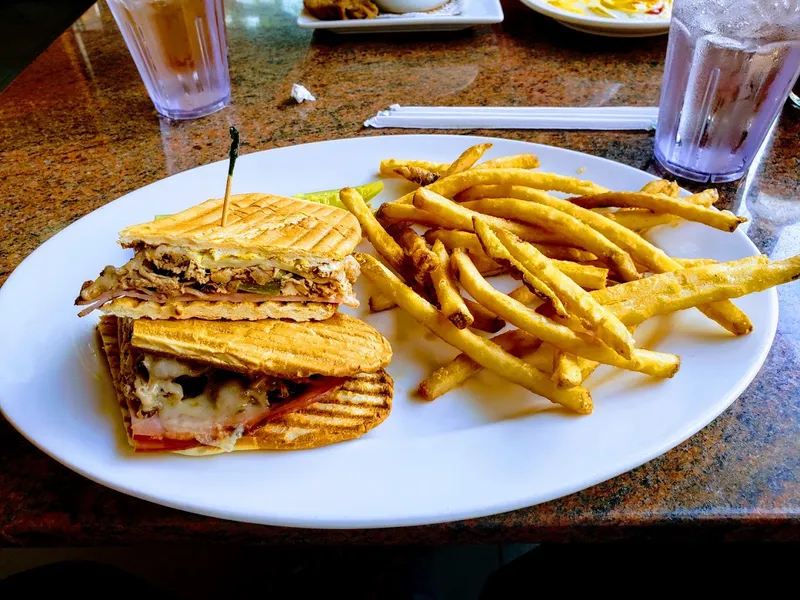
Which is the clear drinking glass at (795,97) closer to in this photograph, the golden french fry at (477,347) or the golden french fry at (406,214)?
the golden french fry at (406,214)

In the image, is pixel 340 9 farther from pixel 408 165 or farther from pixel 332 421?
pixel 332 421

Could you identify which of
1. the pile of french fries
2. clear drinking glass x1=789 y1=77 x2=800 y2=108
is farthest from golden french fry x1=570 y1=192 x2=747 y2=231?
clear drinking glass x1=789 y1=77 x2=800 y2=108

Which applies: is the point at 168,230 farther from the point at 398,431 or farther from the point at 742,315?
the point at 742,315

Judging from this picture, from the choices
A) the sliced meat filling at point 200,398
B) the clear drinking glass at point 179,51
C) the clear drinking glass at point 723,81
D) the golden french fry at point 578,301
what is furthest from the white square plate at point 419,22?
the sliced meat filling at point 200,398

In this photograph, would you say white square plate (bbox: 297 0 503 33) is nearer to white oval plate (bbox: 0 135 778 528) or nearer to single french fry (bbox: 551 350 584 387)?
white oval plate (bbox: 0 135 778 528)

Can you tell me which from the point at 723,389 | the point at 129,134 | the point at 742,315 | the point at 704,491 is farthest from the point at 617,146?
the point at 129,134

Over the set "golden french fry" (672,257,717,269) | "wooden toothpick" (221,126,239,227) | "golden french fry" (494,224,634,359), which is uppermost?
"wooden toothpick" (221,126,239,227)

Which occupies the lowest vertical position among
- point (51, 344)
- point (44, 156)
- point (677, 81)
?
point (44, 156)
